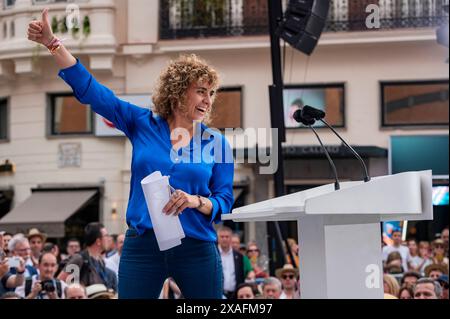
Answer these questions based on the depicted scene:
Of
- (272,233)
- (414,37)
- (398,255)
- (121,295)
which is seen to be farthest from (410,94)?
(121,295)

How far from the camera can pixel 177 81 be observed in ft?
9.31

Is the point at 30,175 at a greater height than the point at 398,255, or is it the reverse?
the point at 30,175

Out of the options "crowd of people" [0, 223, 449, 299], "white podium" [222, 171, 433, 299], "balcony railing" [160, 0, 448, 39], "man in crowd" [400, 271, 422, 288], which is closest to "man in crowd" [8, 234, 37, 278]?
"crowd of people" [0, 223, 449, 299]

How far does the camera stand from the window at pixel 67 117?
5.95m

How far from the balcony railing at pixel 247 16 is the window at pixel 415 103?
154 centimetres

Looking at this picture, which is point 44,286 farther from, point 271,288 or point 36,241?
point 36,241

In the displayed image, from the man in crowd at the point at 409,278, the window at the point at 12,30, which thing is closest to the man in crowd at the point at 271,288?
the man in crowd at the point at 409,278

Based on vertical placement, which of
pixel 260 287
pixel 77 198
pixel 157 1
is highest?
pixel 157 1

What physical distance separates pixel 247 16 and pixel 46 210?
1775 mm

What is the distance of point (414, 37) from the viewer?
27.4 feet

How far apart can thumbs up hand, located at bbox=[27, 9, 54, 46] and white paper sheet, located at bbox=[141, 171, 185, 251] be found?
45 centimetres
